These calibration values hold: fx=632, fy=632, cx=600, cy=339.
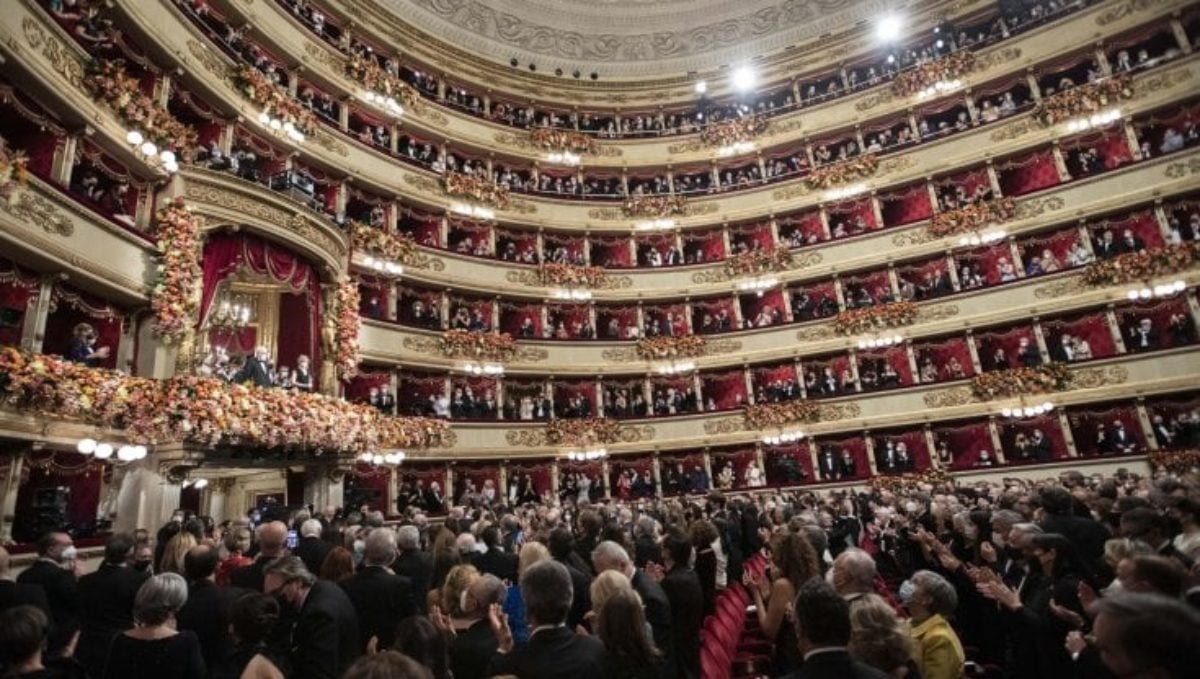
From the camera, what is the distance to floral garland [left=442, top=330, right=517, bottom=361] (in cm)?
A: 2244

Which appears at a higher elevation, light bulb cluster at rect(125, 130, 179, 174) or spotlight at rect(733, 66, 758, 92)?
spotlight at rect(733, 66, 758, 92)

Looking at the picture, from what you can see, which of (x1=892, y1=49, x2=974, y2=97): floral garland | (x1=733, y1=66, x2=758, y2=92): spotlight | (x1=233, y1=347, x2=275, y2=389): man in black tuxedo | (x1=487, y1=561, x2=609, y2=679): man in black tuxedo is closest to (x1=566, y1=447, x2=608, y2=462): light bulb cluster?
(x1=233, y1=347, x2=275, y2=389): man in black tuxedo

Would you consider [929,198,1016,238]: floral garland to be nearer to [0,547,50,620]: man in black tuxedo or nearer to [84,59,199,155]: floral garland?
[84,59,199,155]: floral garland

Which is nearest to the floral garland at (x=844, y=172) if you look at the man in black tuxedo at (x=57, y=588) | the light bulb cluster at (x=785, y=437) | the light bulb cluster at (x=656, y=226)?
the light bulb cluster at (x=656, y=226)

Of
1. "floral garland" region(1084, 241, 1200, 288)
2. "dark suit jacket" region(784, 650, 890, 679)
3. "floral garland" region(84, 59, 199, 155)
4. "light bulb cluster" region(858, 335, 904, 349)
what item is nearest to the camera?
"dark suit jacket" region(784, 650, 890, 679)

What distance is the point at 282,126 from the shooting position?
18.1m

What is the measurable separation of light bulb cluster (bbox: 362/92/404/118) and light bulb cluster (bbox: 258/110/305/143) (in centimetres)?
419

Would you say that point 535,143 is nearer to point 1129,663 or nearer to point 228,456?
point 228,456

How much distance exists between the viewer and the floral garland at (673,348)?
2577 centimetres

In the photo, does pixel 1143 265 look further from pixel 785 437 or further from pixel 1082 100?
pixel 785 437

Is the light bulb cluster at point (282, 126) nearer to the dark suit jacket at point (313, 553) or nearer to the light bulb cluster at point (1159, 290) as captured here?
the dark suit jacket at point (313, 553)

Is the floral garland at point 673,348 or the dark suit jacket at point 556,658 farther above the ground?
the floral garland at point 673,348

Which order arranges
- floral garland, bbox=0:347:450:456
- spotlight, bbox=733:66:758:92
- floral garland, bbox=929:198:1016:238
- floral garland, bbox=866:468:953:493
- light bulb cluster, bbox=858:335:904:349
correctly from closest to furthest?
floral garland, bbox=0:347:450:456 < floral garland, bbox=866:468:953:493 < floral garland, bbox=929:198:1016:238 < light bulb cluster, bbox=858:335:904:349 < spotlight, bbox=733:66:758:92

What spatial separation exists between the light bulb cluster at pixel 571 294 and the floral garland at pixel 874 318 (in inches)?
384
